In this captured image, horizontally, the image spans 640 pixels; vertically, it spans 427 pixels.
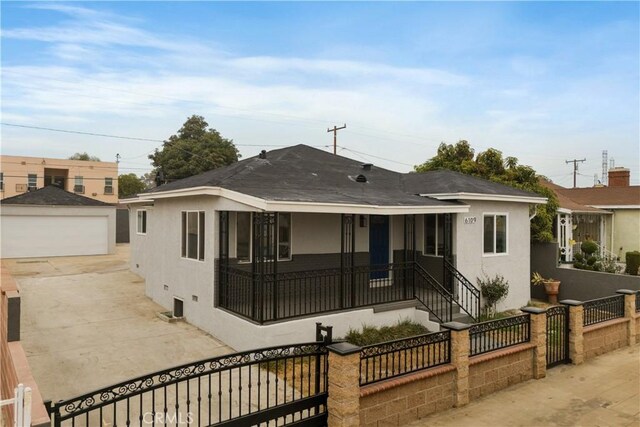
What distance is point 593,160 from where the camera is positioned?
67.4m

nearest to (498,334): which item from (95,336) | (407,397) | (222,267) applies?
(407,397)

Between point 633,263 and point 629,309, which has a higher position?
point 633,263

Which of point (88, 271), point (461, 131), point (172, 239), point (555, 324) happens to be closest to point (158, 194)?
point (172, 239)

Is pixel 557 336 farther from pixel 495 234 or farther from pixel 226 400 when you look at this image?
pixel 226 400

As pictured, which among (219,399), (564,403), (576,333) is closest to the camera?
(219,399)

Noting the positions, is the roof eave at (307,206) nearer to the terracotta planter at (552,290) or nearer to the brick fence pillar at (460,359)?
the brick fence pillar at (460,359)

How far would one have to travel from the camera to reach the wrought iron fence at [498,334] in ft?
24.5

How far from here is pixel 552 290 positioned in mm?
15062

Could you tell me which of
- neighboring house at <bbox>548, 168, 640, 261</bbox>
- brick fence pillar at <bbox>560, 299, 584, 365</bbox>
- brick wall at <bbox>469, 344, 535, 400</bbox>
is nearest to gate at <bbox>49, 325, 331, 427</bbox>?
brick wall at <bbox>469, 344, 535, 400</bbox>

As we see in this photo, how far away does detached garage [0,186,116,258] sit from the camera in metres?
23.5

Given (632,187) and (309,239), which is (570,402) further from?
(632,187)

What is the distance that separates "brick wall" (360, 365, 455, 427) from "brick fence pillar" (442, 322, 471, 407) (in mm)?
95

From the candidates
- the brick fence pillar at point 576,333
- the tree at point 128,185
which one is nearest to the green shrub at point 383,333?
the brick fence pillar at point 576,333

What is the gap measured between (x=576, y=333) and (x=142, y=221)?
629 inches
